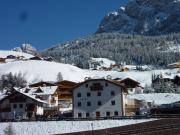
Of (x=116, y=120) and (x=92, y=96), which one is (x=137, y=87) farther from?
(x=116, y=120)

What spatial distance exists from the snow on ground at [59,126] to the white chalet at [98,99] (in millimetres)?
19497

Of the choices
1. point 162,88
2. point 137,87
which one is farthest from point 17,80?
point 162,88

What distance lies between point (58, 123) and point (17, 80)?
101 meters

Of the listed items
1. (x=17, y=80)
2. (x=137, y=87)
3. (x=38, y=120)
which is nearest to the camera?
(x=38, y=120)

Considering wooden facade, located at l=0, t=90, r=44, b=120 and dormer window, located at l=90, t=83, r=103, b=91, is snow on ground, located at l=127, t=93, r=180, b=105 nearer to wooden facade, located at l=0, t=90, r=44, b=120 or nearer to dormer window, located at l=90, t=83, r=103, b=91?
dormer window, located at l=90, t=83, r=103, b=91

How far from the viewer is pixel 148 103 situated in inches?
4190

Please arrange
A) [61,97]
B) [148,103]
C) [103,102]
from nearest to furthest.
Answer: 1. [103,102]
2. [148,103]
3. [61,97]

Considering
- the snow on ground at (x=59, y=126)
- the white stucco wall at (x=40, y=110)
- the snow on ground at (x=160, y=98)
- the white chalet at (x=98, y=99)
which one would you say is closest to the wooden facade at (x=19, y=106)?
the white stucco wall at (x=40, y=110)

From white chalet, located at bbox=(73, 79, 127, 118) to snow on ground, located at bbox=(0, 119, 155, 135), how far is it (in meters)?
19.5

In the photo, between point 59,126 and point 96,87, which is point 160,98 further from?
point 59,126

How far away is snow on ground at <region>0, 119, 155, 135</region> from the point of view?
A: 228ft

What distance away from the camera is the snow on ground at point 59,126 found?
69438 millimetres

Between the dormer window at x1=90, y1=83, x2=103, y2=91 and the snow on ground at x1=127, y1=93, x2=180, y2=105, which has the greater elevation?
the dormer window at x1=90, y1=83, x2=103, y2=91

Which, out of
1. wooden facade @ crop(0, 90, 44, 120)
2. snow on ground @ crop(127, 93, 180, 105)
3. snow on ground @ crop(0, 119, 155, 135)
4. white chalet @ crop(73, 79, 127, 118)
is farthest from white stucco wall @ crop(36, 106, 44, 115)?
snow on ground @ crop(0, 119, 155, 135)
